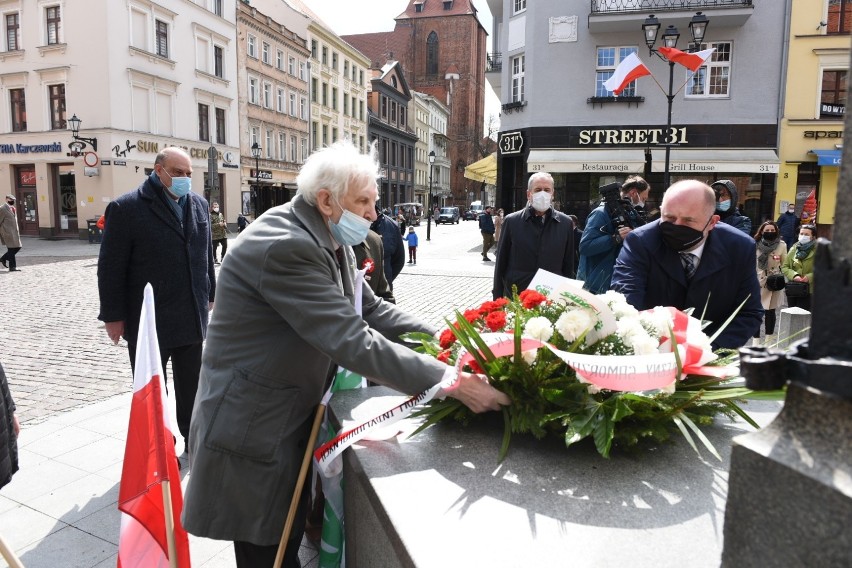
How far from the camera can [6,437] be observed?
8.34 ft

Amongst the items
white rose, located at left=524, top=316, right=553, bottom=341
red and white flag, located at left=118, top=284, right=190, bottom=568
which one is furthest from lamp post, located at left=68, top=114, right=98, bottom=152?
white rose, located at left=524, top=316, right=553, bottom=341

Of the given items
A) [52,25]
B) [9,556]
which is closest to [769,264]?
[9,556]

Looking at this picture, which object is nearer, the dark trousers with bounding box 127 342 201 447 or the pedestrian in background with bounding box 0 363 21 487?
the pedestrian in background with bounding box 0 363 21 487

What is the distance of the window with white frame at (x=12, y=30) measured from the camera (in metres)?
28.7

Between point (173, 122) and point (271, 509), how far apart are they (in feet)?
107

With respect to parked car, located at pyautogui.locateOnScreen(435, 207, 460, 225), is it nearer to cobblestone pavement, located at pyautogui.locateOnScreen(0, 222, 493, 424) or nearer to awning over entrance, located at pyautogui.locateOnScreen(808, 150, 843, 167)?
cobblestone pavement, located at pyautogui.locateOnScreen(0, 222, 493, 424)

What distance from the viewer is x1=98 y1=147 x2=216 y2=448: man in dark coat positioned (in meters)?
4.01

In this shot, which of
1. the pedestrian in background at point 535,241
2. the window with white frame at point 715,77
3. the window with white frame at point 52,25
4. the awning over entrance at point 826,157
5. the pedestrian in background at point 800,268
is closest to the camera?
the pedestrian in background at point 535,241

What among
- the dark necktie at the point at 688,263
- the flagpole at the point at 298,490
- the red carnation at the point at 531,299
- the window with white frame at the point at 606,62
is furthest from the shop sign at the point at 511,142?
the flagpole at the point at 298,490

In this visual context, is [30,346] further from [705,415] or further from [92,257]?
[92,257]

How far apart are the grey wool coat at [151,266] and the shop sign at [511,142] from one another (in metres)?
19.3

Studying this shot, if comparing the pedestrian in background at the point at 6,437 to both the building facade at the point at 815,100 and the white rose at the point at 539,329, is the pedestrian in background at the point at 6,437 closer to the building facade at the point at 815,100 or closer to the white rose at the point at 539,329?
the white rose at the point at 539,329

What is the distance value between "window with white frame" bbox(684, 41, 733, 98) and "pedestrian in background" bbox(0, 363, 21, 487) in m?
21.4

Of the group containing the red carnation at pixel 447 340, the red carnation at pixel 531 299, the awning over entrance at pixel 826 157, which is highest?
the awning over entrance at pixel 826 157
